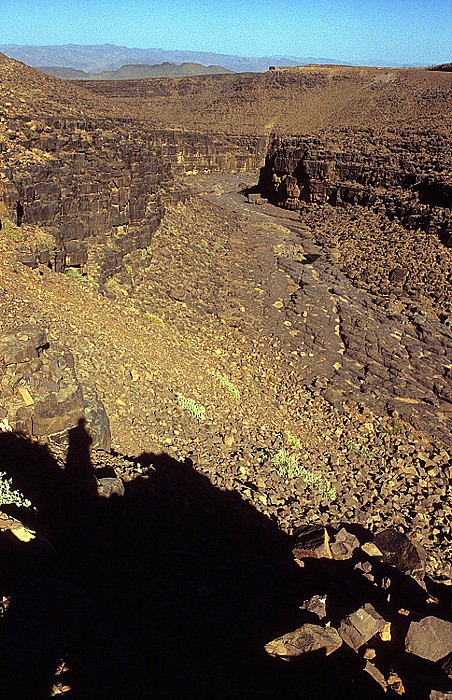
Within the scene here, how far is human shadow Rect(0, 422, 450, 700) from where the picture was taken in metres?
3.81

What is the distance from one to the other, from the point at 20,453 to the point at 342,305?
13068 mm

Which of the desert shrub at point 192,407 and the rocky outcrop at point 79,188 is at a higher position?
the rocky outcrop at point 79,188

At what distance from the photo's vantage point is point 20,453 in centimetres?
710

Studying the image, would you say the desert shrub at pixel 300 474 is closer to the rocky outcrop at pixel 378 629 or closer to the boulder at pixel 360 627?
the rocky outcrop at pixel 378 629

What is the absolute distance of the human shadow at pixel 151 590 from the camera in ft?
12.5

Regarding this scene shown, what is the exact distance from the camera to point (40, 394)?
7.97m

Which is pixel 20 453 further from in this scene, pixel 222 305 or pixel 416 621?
pixel 222 305

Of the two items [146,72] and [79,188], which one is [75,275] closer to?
[79,188]

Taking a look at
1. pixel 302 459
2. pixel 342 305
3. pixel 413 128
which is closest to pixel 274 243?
pixel 342 305

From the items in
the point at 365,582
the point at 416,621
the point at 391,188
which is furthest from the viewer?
the point at 391,188

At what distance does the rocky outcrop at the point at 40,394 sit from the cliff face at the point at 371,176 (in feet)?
59.3

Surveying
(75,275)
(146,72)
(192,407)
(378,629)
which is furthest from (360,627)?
(146,72)

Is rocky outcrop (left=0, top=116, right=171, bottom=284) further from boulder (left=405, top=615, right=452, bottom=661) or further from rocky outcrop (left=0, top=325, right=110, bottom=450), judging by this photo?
boulder (left=405, top=615, right=452, bottom=661)

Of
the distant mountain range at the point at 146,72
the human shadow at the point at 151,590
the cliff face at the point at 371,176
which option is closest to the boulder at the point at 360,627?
the human shadow at the point at 151,590
